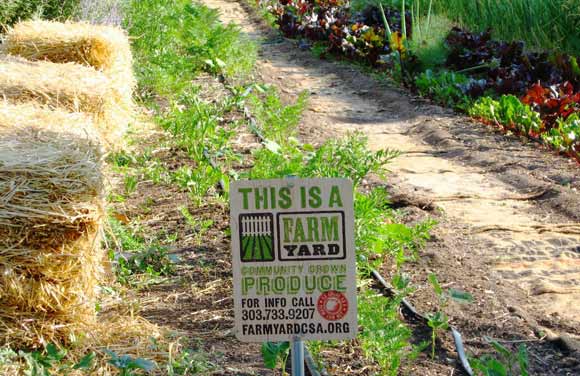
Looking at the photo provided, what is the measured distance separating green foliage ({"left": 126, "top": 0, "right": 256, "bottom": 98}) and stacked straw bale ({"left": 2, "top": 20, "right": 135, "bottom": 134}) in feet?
2.96

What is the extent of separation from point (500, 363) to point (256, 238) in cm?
126

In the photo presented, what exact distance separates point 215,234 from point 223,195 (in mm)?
488

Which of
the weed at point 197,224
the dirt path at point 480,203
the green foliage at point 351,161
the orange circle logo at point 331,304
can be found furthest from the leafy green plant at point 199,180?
the orange circle logo at point 331,304

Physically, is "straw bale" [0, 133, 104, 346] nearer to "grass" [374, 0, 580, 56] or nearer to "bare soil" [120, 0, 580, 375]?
"bare soil" [120, 0, 580, 375]

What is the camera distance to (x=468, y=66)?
9453 millimetres

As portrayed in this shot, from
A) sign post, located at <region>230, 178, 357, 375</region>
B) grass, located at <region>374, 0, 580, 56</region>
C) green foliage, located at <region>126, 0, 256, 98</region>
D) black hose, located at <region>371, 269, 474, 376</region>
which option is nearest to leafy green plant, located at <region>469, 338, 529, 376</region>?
black hose, located at <region>371, 269, 474, 376</region>

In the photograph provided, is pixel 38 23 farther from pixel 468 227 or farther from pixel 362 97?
pixel 468 227

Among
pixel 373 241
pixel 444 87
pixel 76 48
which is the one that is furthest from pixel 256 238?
pixel 444 87

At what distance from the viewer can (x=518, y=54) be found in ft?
29.1

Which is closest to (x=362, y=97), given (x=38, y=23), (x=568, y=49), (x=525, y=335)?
(x=568, y=49)

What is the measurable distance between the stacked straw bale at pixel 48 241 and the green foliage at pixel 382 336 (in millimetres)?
1101

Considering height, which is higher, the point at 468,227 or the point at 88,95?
the point at 88,95

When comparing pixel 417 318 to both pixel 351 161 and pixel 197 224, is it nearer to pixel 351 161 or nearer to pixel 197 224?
pixel 351 161

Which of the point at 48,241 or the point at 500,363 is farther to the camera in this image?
the point at 48,241
